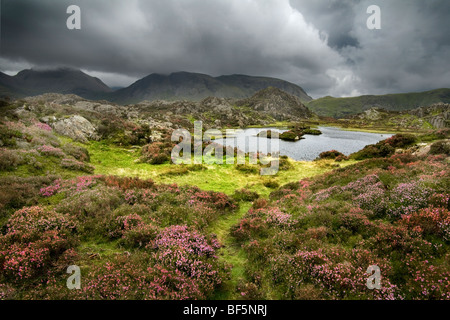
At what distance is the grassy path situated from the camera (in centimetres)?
597

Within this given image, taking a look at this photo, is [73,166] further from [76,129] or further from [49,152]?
[76,129]

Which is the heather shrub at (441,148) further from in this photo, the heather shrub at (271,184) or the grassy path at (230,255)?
the grassy path at (230,255)

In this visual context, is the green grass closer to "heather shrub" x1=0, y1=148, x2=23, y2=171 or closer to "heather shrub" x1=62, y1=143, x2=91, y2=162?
"heather shrub" x1=62, y1=143, x2=91, y2=162

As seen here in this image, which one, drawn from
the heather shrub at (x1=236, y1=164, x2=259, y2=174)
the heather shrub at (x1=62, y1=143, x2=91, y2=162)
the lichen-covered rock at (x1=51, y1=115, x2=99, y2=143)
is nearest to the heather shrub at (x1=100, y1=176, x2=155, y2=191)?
the heather shrub at (x1=62, y1=143, x2=91, y2=162)

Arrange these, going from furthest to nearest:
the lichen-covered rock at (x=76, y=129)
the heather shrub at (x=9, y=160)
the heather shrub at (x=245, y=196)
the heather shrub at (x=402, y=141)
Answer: the heather shrub at (x=402, y=141)
the lichen-covered rock at (x=76, y=129)
the heather shrub at (x=245, y=196)
the heather shrub at (x=9, y=160)

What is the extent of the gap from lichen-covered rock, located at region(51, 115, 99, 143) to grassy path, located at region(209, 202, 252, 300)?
974 inches

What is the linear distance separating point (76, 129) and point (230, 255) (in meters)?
29.1

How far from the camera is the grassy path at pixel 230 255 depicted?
19.6ft

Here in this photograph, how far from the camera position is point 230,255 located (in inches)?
320

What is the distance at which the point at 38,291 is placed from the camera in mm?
5027

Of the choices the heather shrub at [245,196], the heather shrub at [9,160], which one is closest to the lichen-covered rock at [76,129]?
the heather shrub at [9,160]

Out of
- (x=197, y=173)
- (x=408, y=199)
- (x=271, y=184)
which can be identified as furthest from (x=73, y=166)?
(x=408, y=199)

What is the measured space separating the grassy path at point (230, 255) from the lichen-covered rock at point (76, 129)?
24.7 m
